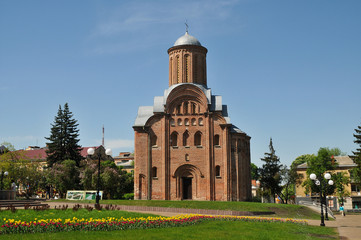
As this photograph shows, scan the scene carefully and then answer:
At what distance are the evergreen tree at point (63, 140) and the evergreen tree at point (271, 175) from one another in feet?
80.9

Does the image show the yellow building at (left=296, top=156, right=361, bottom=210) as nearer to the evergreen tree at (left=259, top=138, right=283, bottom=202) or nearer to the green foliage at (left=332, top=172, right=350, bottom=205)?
the green foliage at (left=332, top=172, right=350, bottom=205)

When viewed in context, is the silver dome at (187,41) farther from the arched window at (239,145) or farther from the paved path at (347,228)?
the paved path at (347,228)

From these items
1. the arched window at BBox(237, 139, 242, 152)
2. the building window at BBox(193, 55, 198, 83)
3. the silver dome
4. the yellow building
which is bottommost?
the yellow building

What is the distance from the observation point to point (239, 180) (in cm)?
3622

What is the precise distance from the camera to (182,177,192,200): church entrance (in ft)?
117

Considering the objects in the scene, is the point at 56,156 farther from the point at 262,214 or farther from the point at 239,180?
A: the point at 262,214

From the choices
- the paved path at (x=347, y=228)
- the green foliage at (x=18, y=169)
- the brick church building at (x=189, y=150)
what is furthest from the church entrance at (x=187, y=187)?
the green foliage at (x=18, y=169)

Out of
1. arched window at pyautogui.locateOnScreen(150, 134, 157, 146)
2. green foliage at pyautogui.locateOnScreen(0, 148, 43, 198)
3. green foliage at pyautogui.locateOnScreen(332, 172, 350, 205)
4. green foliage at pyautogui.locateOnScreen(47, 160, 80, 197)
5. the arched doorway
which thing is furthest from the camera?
green foliage at pyautogui.locateOnScreen(332, 172, 350, 205)

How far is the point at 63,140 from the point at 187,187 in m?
21.3

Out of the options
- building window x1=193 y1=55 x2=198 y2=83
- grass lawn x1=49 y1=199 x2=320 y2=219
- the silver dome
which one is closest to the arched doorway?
grass lawn x1=49 y1=199 x2=320 y2=219

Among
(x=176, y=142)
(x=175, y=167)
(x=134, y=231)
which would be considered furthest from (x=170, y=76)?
(x=134, y=231)

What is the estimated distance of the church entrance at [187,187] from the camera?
35781 mm

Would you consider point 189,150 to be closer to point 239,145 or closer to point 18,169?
point 239,145

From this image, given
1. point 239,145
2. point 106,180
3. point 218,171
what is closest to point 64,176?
point 106,180
